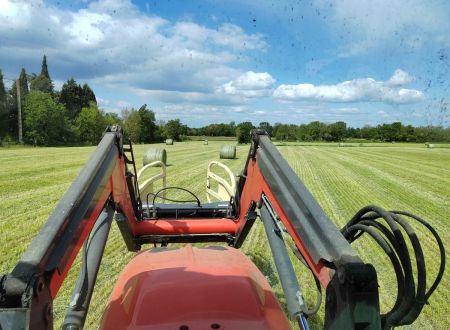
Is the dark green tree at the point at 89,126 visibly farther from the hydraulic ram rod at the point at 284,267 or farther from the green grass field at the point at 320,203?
the hydraulic ram rod at the point at 284,267

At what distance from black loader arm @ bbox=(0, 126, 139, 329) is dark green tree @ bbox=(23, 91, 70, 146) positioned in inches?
2138

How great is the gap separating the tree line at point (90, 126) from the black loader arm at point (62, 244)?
31214 mm

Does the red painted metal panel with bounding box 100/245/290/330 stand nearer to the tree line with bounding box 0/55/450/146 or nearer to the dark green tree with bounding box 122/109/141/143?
the tree line with bounding box 0/55/450/146

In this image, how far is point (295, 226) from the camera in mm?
2109

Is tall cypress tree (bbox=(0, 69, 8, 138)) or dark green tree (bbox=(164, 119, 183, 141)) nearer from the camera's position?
tall cypress tree (bbox=(0, 69, 8, 138))

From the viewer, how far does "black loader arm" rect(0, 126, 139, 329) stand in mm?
1321

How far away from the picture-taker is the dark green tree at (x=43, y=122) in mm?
53438

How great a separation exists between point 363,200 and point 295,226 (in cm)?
961

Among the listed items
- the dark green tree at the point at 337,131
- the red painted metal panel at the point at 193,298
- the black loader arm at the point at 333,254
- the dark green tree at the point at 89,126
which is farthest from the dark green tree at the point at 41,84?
the red painted metal panel at the point at 193,298

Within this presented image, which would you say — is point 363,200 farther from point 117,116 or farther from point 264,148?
point 117,116

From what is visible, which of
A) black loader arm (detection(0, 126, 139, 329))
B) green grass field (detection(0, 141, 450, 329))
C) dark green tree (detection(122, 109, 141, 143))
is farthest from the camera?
dark green tree (detection(122, 109, 141, 143))

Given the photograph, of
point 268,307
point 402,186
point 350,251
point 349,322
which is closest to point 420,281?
point 350,251

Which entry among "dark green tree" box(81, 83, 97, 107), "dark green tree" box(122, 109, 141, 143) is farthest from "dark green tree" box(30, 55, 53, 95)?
"dark green tree" box(122, 109, 141, 143)

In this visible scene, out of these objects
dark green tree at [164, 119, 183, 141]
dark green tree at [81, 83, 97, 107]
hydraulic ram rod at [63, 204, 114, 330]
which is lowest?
dark green tree at [164, 119, 183, 141]
